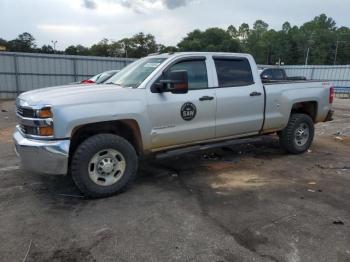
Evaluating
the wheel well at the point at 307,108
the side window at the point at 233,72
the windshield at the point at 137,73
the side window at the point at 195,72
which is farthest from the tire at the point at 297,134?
the windshield at the point at 137,73

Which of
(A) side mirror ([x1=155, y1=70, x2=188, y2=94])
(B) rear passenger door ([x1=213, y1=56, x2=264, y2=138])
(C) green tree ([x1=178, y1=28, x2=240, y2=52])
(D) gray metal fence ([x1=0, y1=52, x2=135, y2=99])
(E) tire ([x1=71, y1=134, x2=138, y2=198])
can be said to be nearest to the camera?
(E) tire ([x1=71, y1=134, x2=138, y2=198])

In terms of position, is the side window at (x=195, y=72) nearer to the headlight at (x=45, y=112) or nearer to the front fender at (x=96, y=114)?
the front fender at (x=96, y=114)

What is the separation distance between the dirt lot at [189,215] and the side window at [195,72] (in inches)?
56.7

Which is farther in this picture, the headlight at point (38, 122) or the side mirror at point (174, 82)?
the side mirror at point (174, 82)

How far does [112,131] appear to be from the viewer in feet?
16.2

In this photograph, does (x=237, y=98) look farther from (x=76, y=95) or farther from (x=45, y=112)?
(x=45, y=112)

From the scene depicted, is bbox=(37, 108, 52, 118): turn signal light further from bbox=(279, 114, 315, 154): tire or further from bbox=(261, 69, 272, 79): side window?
bbox=(261, 69, 272, 79): side window

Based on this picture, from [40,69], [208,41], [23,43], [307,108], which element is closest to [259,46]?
[208,41]

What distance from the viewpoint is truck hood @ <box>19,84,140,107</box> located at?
4.27 m

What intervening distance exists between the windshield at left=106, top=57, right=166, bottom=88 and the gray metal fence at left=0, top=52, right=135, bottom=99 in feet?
56.5

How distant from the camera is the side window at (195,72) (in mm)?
5309

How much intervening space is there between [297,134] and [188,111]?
2.85 meters

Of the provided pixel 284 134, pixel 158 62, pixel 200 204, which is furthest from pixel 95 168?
pixel 284 134

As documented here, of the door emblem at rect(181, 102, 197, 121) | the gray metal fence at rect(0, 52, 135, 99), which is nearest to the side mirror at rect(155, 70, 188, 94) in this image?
the door emblem at rect(181, 102, 197, 121)
